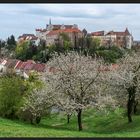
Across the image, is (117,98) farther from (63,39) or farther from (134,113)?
(63,39)

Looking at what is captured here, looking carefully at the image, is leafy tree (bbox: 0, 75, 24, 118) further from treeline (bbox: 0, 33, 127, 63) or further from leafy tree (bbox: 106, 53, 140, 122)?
treeline (bbox: 0, 33, 127, 63)

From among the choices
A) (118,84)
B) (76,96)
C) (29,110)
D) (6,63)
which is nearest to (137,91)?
(118,84)

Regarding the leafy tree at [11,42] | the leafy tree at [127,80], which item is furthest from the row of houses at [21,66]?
the leafy tree at [127,80]

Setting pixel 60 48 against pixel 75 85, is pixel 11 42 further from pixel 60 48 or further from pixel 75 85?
pixel 75 85

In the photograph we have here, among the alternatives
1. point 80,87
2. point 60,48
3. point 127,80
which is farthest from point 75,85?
point 60,48

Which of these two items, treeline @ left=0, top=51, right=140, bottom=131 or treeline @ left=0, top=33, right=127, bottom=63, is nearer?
treeline @ left=0, top=51, right=140, bottom=131

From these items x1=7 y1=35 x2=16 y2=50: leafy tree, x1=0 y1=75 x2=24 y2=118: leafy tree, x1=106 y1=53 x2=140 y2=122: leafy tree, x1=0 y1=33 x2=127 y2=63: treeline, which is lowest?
x1=0 y1=75 x2=24 y2=118: leafy tree

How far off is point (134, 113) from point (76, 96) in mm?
15141

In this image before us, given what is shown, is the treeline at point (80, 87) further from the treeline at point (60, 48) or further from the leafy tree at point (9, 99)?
the treeline at point (60, 48)

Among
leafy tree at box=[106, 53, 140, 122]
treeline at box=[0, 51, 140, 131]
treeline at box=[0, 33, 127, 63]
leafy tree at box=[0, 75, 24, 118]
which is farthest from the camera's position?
treeline at box=[0, 33, 127, 63]

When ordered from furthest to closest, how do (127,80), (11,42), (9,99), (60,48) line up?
1. (11,42)
2. (60,48)
3. (9,99)
4. (127,80)

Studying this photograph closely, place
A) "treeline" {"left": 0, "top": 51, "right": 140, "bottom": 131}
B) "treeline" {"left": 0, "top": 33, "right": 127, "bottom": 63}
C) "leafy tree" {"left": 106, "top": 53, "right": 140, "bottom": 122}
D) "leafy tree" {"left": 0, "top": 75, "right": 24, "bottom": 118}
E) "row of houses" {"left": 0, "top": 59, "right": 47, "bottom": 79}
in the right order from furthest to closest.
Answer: "treeline" {"left": 0, "top": 33, "right": 127, "bottom": 63} → "row of houses" {"left": 0, "top": 59, "right": 47, "bottom": 79} → "leafy tree" {"left": 0, "top": 75, "right": 24, "bottom": 118} → "leafy tree" {"left": 106, "top": 53, "right": 140, "bottom": 122} → "treeline" {"left": 0, "top": 51, "right": 140, "bottom": 131}

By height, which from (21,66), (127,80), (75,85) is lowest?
(21,66)

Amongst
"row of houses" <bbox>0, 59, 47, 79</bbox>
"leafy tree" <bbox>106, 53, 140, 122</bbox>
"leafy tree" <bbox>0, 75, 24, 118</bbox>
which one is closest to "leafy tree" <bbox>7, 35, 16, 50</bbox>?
"row of houses" <bbox>0, 59, 47, 79</bbox>
